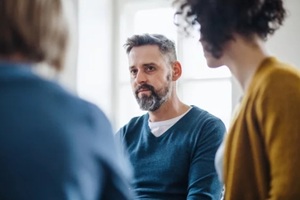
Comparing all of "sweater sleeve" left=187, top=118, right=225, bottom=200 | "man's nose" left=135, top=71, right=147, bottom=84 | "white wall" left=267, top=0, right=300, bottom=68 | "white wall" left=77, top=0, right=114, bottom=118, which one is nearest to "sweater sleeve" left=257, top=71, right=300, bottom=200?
"sweater sleeve" left=187, top=118, right=225, bottom=200

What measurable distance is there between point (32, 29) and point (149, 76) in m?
1.33

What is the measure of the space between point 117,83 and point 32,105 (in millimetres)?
2252

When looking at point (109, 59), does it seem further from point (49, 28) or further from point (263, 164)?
point (49, 28)

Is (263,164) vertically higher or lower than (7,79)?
lower

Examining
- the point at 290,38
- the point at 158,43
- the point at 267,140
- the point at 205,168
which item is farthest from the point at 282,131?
the point at 290,38

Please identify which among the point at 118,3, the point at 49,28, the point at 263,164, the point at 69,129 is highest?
the point at 118,3

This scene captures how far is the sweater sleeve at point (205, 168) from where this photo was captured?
1.77 metres

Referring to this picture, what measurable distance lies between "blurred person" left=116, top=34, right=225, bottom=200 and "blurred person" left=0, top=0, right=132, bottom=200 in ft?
3.41

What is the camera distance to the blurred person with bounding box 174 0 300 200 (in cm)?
103

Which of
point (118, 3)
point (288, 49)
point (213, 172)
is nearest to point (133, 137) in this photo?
point (213, 172)

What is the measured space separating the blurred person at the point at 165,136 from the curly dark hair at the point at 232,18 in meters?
0.71

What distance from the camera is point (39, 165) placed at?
0.73 meters

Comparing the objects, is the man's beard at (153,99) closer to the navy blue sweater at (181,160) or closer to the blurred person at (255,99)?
the navy blue sweater at (181,160)

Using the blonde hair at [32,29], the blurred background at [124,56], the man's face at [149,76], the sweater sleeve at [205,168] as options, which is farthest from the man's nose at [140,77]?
the blonde hair at [32,29]
